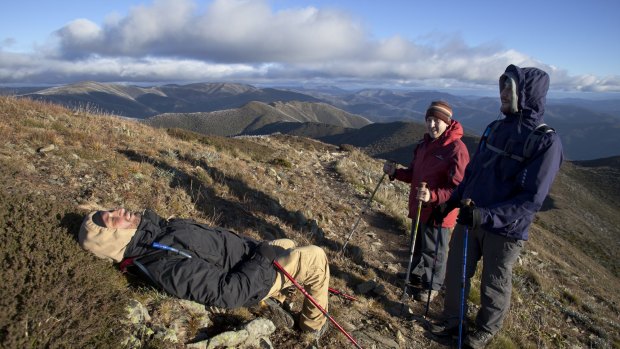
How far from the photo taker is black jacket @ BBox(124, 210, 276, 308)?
379cm

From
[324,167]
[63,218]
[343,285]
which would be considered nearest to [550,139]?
[343,285]

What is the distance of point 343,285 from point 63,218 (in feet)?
14.0

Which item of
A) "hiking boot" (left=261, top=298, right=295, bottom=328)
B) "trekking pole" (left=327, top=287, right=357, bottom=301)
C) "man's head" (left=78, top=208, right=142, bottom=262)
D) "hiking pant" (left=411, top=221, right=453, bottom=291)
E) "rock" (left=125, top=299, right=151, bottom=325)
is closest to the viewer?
"rock" (left=125, top=299, right=151, bottom=325)

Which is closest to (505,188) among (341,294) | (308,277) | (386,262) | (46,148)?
(308,277)

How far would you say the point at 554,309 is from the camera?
25.4 ft

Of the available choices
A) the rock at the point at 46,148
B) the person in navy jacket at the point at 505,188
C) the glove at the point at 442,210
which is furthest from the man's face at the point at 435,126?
the rock at the point at 46,148

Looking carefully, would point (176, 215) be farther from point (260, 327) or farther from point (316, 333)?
point (316, 333)

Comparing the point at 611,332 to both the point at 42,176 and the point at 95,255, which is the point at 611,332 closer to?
the point at 95,255

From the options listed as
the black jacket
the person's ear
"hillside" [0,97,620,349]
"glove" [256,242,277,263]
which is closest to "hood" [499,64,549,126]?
"hillside" [0,97,620,349]

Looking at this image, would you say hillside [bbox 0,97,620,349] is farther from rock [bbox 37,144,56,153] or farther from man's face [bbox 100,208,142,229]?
man's face [bbox 100,208,142,229]

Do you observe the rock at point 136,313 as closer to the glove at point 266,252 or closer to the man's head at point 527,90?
the glove at point 266,252

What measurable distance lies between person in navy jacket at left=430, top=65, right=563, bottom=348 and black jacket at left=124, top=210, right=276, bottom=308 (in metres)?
2.55

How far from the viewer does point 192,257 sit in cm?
393

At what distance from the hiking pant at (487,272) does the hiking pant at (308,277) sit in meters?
1.95
